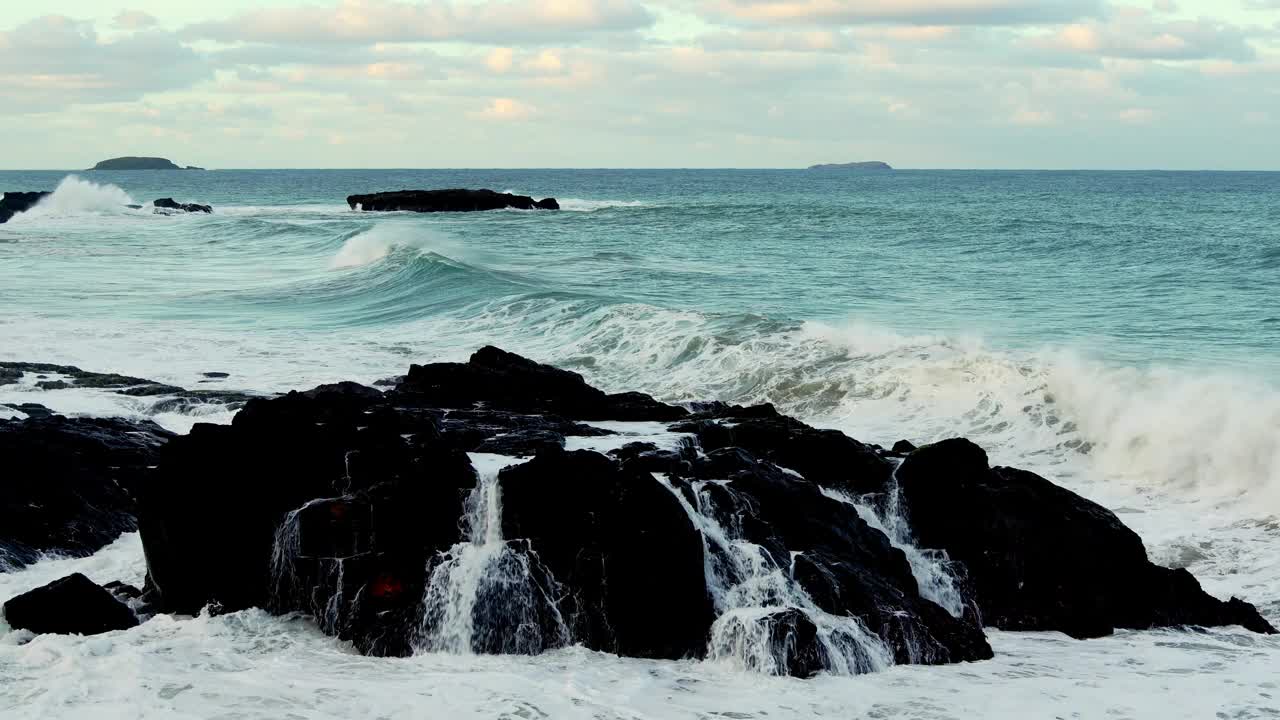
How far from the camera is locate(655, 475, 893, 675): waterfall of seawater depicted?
33.0 ft

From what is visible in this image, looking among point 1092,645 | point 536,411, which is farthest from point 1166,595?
point 536,411

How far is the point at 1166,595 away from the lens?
38.4 feet

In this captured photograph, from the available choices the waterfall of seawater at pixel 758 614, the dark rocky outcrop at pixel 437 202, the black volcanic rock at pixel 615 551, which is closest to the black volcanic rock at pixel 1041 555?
the waterfall of seawater at pixel 758 614

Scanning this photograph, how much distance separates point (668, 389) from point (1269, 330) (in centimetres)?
1253

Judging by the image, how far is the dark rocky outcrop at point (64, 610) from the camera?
10.2 m

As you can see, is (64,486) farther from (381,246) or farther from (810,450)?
(381,246)

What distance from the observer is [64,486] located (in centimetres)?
1316

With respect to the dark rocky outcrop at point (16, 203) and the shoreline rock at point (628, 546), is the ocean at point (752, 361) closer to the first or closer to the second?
the shoreline rock at point (628, 546)

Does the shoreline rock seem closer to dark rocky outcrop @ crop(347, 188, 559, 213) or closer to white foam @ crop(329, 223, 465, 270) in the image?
white foam @ crop(329, 223, 465, 270)

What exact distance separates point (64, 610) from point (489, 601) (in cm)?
314

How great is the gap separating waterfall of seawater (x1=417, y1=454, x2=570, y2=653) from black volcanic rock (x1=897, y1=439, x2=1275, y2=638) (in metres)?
3.64

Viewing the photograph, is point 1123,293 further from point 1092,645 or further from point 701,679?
point 701,679

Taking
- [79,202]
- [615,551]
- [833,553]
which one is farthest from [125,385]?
[79,202]

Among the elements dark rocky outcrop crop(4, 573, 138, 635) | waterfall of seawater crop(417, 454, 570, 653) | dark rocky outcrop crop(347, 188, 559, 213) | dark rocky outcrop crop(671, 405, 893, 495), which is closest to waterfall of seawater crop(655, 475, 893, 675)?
waterfall of seawater crop(417, 454, 570, 653)
